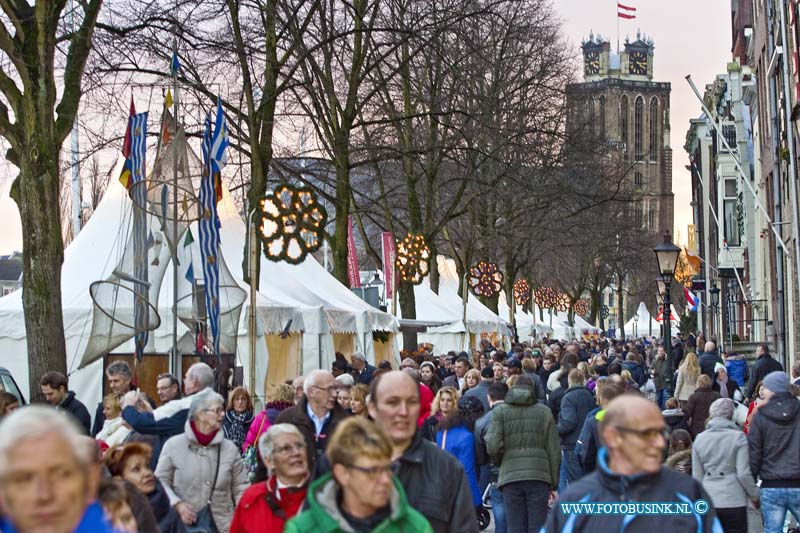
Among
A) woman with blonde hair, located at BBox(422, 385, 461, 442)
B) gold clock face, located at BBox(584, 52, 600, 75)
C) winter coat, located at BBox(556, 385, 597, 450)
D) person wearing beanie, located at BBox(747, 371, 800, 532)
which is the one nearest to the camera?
person wearing beanie, located at BBox(747, 371, 800, 532)

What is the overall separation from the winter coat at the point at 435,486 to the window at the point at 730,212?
51841 mm

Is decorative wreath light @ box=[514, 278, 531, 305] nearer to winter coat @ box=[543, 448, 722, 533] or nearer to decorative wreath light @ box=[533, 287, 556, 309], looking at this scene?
decorative wreath light @ box=[533, 287, 556, 309]

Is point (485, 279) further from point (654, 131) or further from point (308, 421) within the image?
point (654, 131)

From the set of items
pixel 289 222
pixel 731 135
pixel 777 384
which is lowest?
pixel 777 384

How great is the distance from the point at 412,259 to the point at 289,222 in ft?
39.0

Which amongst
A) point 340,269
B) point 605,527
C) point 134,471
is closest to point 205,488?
point 134,471

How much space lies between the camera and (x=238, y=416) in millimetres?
11781

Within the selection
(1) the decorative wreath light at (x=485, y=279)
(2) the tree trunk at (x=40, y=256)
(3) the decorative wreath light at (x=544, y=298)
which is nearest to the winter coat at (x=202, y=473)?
(2) the tree trunk at (x=40, y=256)

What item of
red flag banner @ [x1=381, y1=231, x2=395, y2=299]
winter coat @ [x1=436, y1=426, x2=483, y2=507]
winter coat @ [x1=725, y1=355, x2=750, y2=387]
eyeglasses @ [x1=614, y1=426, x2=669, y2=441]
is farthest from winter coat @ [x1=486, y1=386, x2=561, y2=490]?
red flag banner @ [x1=381, y1=231, x2=395, y2=299]

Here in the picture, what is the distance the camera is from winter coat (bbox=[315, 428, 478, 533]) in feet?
18.1

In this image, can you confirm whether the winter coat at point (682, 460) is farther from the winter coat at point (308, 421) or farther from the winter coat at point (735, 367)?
the winter coat at point (735, 367)

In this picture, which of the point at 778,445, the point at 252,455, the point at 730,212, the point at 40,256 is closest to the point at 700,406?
the point at 778,445

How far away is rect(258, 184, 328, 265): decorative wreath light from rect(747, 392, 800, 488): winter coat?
9746 mm

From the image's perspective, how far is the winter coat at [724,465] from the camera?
9.38 metres
